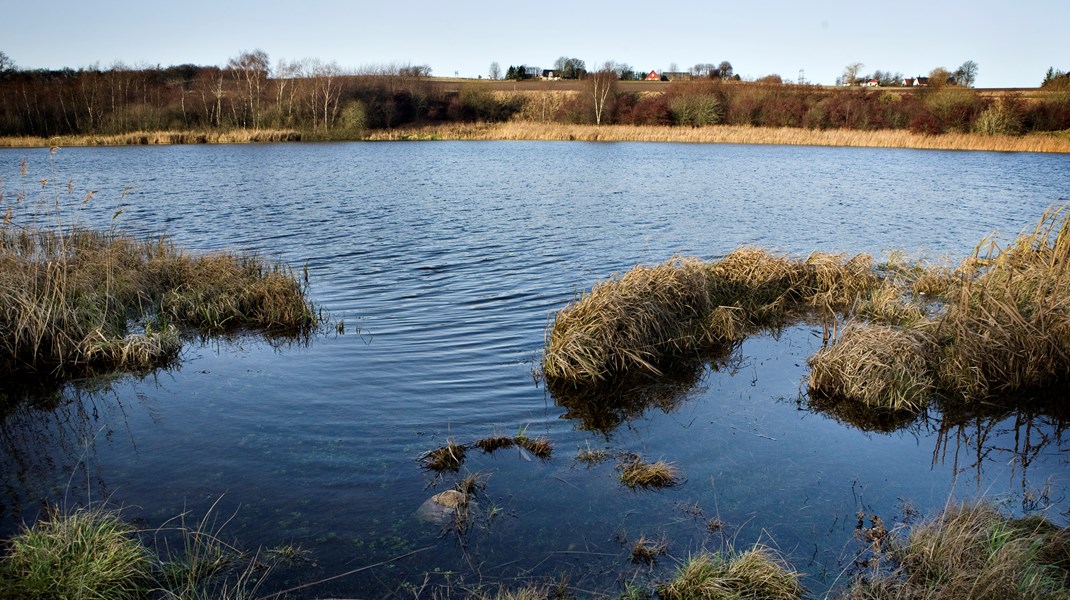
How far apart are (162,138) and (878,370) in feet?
181

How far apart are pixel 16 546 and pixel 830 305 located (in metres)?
11.0

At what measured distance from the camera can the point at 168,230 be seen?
59.7 feet

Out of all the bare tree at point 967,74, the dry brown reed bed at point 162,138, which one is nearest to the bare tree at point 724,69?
the bare tree at point 967,74

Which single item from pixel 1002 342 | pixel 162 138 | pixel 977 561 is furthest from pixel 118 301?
pixel 162 138

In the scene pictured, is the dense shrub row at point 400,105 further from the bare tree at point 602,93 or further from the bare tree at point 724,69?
the bare tree at point 724,69

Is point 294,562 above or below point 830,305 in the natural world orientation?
below

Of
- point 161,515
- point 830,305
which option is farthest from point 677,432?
point 830,305

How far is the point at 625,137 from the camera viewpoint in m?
55.3

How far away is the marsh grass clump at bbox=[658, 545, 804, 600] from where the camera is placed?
14.6 ft

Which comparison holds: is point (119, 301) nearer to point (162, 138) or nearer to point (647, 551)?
point (647, 551)

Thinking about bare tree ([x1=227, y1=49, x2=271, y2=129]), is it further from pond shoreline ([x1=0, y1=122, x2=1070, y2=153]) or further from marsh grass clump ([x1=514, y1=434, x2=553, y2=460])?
marsh grass clump ([x1=514, y1=434, x2=553, y2=460])

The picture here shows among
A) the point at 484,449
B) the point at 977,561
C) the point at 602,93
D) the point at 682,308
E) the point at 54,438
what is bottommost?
the point at 54,438

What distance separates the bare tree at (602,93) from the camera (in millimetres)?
63094

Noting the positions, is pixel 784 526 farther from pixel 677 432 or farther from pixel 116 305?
pixel 116 305
